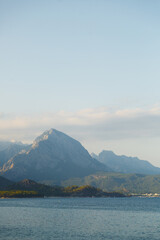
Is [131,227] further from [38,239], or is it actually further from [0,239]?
[0,239]

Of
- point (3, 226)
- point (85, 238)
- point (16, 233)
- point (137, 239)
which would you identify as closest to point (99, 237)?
point (85, 238)

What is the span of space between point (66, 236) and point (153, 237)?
30861mm

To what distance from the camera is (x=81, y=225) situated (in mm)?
145250

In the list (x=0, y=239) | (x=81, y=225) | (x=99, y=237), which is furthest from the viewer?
(x=81, y=225)

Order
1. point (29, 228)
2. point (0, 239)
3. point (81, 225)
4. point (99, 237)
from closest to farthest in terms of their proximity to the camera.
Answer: point (0, 239) < point (99, 237) < point (29, 228) < point (81, 225)

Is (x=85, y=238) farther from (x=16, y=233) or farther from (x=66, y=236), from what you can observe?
(x=16, y=233)

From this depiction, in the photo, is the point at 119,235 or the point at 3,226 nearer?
the point at 119,235

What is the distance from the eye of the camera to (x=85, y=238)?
110562mm

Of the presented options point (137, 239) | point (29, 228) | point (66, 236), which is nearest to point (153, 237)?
point (137, 239)

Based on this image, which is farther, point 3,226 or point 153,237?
point 3,226

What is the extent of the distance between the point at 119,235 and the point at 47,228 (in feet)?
107

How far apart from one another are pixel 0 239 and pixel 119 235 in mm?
42203

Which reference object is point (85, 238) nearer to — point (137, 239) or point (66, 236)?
point (66, 236)

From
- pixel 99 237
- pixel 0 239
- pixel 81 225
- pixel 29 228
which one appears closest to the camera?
pixel 0 239
